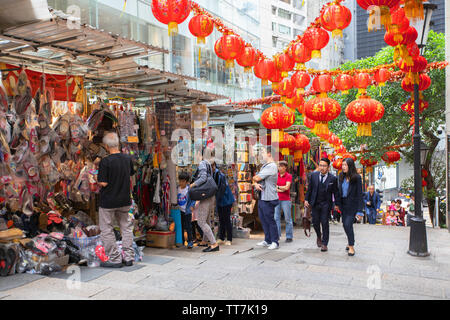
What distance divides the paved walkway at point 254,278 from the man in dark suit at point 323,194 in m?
0.62

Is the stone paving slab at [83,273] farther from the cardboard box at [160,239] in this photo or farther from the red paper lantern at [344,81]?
the red paper lantern at [344,81]

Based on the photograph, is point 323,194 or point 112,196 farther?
point 323,194

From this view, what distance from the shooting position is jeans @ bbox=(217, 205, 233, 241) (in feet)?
26.1

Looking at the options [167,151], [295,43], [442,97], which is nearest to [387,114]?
[442,97]

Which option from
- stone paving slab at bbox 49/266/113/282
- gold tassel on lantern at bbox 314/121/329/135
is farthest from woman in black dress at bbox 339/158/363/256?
stone paving slab at bbox 49/266/113/282

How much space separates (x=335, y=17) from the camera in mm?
5797

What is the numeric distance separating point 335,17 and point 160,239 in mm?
5145

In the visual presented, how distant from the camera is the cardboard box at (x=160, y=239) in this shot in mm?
7430

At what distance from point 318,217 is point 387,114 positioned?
11288 millimetres

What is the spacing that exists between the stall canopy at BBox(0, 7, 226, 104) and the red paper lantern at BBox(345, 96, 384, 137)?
3123 mm

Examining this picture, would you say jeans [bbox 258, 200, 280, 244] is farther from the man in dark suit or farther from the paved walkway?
the man in dark suit

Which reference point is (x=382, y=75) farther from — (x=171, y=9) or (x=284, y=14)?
(x=284, y=14)

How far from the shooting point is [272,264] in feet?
20.4

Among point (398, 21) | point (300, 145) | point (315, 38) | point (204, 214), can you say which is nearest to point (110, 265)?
point (204, 214)
